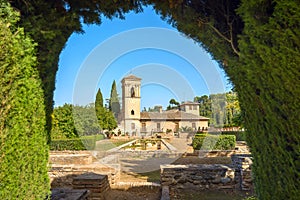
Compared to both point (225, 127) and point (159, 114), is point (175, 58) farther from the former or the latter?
point (159, 114)

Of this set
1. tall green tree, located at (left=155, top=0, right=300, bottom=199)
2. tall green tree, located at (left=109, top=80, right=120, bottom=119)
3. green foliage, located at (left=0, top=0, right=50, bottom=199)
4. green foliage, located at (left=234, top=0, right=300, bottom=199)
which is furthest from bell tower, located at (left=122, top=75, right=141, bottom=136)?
green foliage, located at (left=234, top=0, right=300, bottom=199)

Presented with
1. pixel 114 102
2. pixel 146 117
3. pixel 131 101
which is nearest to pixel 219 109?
pixel 146 117

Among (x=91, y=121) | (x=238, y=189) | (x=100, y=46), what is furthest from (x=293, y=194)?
(x=91, y=121)

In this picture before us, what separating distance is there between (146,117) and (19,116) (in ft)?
103

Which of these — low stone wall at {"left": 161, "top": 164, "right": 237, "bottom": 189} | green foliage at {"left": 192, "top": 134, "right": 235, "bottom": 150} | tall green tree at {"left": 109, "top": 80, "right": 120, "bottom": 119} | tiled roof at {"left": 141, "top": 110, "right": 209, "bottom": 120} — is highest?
tall green tree at {"left": 109, "top": 80, "right": 120, "bottom": 119}

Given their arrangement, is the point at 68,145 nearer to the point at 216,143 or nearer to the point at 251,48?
the point at 216,143

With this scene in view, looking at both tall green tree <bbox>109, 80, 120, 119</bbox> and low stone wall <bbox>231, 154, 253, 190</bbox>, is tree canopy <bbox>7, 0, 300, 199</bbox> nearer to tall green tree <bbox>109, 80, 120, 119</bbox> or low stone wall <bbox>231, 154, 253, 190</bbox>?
low stone wall <bbox>231, 154, 253, 190</bbox>

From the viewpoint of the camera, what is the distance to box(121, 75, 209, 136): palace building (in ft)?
95.5

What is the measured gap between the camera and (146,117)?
110 ft

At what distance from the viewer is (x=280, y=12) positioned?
66.4 inches

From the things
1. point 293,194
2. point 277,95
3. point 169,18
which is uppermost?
point 169,18

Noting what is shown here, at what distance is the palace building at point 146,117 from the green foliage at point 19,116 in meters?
26.0

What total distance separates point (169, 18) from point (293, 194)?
2.60 m

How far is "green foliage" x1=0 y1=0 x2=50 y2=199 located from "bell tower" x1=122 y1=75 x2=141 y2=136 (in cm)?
2621
